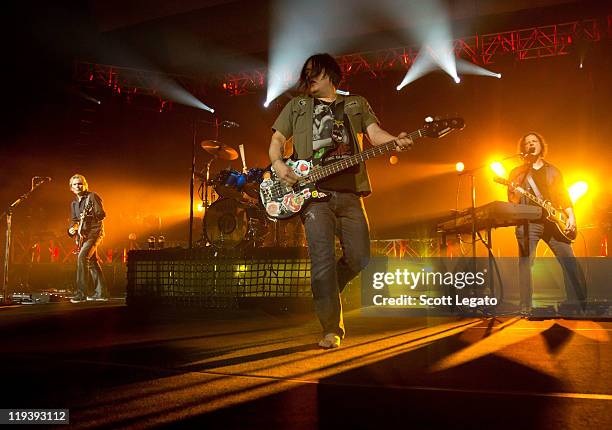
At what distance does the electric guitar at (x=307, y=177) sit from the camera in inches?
126

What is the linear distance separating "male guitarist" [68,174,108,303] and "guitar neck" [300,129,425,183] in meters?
5.64

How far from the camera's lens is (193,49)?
488 inches

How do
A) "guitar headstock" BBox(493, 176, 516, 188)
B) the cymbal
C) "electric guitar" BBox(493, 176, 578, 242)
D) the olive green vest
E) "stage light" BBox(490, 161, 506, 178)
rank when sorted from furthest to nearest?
the cymbal < "stage light" BBox(490, 161, 506, 178) < "guitar headstock" BBox(493, 176, 516, 188) < "electric guitar" BBox(493, 176, 578, 242) < the olive green vest

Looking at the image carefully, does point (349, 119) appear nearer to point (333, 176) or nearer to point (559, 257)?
point (333, 176)

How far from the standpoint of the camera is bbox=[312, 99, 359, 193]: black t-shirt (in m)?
3.22

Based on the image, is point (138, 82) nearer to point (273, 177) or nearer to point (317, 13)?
point (317, 13)

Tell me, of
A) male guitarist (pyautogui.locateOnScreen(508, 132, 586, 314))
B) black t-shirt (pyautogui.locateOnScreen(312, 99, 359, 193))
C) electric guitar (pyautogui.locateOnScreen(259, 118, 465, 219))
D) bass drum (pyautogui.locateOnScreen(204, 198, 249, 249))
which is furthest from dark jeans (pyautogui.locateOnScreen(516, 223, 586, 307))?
bass drum (pyautogui.locateOnScreen(204, 198, 249, 249))

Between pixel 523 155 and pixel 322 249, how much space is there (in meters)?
3.07

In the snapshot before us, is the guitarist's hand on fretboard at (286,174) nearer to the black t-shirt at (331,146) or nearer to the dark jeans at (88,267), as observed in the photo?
the black t-shirt at (331,146)

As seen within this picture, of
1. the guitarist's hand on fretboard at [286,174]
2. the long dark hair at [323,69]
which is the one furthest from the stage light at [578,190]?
the guitarist's hand on fretboard at [286,174]

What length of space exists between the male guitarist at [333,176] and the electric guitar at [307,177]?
5 cm

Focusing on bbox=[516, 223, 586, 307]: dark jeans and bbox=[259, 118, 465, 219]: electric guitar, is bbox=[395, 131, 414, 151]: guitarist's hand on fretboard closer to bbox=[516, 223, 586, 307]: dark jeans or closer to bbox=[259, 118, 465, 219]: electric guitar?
bbox=[259, 118, 465, 219]: electric guitar

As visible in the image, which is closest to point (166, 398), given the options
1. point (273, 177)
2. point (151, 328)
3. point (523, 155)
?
point (273, 177)

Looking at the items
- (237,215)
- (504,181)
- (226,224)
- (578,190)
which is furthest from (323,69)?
(578,190)
